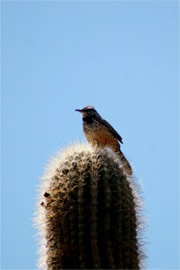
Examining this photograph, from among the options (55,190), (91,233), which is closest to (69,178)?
(55,190)

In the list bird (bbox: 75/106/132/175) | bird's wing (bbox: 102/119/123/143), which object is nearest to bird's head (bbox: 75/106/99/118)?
bird (bbox: 75/106/132/175)

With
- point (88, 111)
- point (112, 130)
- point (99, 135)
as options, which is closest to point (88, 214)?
point (99, 135)

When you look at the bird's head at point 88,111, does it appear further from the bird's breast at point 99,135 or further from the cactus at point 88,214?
the cactus at point 88,214

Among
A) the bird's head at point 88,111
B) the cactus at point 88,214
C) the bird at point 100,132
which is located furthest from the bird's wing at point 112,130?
the cactus at point 88,214

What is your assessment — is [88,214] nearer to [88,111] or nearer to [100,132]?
[100,132]

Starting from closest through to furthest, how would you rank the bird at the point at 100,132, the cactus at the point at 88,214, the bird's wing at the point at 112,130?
the cactus at the point at 88,214, the bird at the point at 100,132, the bird's wing at the point at 112,130
